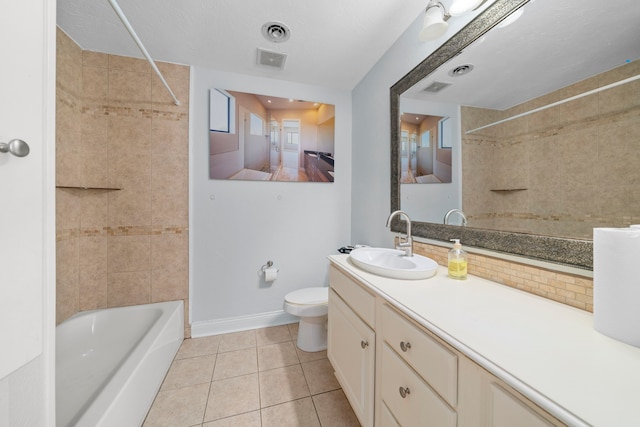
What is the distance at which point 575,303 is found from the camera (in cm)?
74

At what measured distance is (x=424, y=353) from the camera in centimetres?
68

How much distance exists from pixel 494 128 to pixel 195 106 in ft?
7.11

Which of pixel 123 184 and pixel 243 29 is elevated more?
pixel 243 29

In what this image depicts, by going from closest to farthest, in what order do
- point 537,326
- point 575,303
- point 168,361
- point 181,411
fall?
point 537,326
point 575,303
point 181,411
point 168,361

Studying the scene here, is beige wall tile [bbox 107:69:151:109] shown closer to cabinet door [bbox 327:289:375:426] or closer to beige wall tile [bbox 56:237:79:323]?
beige wall tile [bbox 56:237:79:323]

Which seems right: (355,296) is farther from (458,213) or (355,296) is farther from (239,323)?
(239,323)

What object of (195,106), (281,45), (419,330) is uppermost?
(281,45)

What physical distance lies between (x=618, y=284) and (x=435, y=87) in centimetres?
120

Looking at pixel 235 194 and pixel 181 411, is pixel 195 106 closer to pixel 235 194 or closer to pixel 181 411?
pixel 235 194

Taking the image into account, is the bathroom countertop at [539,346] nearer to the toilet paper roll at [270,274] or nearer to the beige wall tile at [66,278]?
the toilet paper roll at [270,274]

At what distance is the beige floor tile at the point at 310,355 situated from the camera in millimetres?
1711

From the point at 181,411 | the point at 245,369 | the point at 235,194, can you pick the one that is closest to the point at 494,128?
the point at 235,194

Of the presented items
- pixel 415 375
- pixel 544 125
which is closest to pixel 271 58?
pixel 544 125

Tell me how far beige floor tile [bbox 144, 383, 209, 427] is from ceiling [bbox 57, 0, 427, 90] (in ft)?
7.68
